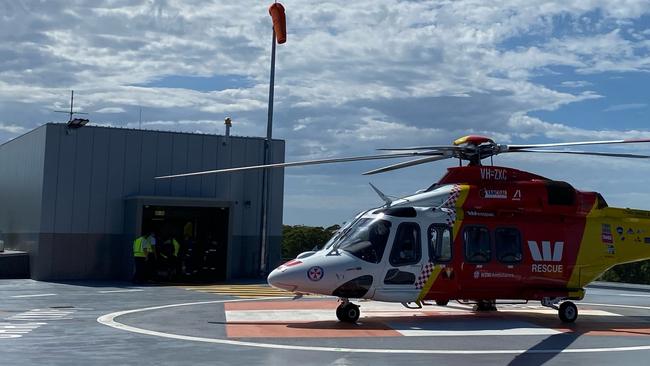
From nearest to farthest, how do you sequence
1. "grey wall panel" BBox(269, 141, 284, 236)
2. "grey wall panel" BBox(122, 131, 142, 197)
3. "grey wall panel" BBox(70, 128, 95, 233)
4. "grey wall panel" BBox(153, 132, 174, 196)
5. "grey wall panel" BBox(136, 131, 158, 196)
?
"grey wall panel" BBox(70, 128, 95, 233)
"grey wall panel" BBox(122, 131, 142, 197)
"grey wall panel" BBox(136, 131, 158, 196)
"grey wall panel" BBox(153, 132, 174, 196)
"grey wall panel" BBox(269, 141, 284, 236)

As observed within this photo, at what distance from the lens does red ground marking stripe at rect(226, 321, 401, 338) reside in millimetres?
13258

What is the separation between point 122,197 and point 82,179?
147cm

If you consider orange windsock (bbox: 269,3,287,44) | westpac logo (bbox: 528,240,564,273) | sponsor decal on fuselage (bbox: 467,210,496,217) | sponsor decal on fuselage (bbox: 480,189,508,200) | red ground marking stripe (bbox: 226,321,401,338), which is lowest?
red ground marking stripe (bbox: 226,321,401,338)

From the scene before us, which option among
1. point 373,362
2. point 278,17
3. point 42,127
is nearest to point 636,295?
point 278,17

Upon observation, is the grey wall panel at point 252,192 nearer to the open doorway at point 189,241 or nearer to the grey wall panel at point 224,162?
the grey wall panel at point 224,162

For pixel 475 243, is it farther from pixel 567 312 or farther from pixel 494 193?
pixel 567 312

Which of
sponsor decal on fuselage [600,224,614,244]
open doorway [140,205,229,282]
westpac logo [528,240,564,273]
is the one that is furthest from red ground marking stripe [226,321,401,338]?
open doorway [140,205,229,282]

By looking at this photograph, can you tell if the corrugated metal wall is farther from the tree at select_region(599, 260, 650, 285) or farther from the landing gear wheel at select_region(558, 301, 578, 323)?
the tree at select_region(599, 260, 650, 285)

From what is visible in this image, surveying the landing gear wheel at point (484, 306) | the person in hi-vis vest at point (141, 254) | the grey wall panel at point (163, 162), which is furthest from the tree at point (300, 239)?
the landing gear wheel at point (484, 306)

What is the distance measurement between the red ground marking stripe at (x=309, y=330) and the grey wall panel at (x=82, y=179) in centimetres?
1332

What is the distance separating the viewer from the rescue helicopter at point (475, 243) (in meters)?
14.7

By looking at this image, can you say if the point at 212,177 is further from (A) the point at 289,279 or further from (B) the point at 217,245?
(A) the point at 289,279

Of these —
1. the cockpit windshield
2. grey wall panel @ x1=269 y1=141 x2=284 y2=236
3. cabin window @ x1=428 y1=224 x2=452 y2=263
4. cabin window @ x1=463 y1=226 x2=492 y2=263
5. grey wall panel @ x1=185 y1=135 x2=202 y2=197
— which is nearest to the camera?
the cockpit windshield

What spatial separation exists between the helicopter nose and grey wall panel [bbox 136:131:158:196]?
13637 millimetres
